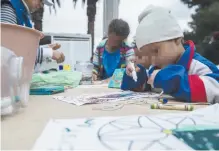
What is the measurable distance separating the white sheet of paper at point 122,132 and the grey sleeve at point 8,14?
34 centimetres

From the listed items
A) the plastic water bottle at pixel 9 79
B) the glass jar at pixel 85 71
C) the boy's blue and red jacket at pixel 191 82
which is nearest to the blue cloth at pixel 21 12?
the plastic water bottle at pixel 9 79

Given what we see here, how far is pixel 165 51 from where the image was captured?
2.34ft

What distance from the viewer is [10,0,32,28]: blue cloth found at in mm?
714

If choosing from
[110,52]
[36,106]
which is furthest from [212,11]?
[36,106]

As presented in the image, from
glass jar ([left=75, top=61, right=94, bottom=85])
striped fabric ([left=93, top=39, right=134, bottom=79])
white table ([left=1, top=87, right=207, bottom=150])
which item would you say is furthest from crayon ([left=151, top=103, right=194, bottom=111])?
striped fabric ([left=93, top=39, right=134, bottom=79])

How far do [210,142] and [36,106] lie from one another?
0.38m

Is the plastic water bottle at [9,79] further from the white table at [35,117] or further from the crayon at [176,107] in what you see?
the crayon at [176,107]

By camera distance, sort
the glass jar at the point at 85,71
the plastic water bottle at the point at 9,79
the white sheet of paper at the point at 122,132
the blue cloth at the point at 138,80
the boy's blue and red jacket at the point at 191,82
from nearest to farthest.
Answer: the white sheet of paper at the point at 122,132 < the plastic water bottle at the point at 9,79 < the boy's blue and red jacket at the point at 191,82 < the blue cloth at the point at 138,80 < the glass jar at the point at 85,71

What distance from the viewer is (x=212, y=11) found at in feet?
10.7

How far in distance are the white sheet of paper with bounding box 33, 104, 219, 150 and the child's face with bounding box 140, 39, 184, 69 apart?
0.25m

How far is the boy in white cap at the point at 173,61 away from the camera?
2.13 feet

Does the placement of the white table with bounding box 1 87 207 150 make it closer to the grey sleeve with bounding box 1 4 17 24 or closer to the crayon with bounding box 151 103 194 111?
the crayon with bounding box 151 103 194 111

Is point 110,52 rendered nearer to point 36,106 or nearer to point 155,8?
point 155,8

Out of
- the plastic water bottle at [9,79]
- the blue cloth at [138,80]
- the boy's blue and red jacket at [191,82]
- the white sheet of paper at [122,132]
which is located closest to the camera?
the white sheet of paper at [122,132]
